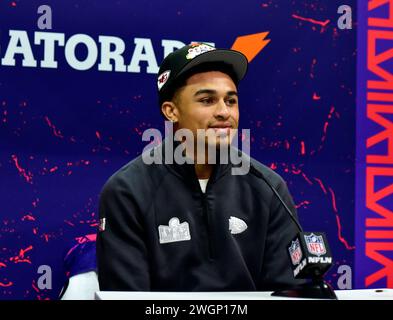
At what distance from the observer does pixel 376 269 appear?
2.52 metres

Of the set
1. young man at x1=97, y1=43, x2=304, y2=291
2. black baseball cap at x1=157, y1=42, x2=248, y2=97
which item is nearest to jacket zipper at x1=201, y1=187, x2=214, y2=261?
young man at x1=97, y1=43, x2=304, y2=291

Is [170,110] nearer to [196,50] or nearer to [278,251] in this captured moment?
[196,50]

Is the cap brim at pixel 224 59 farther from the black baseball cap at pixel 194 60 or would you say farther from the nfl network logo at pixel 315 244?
the nfl network logo at pixel 315 244

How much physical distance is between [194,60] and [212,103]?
0.41ft

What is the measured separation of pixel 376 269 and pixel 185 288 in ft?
4.43

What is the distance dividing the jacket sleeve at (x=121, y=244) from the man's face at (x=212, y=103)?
264mm

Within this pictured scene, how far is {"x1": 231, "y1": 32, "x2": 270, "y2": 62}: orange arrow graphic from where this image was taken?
2.44 m

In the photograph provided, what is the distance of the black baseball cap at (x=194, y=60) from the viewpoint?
1487mm

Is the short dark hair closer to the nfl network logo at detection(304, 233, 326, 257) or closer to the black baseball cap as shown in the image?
the black baseball cap

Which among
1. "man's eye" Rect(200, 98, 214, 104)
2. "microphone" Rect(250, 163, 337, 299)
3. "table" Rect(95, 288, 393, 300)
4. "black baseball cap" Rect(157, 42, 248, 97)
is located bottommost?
"table" Rect(95, 288, 393, 300)

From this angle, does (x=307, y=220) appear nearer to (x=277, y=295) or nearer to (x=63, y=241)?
(x=63, y=241)

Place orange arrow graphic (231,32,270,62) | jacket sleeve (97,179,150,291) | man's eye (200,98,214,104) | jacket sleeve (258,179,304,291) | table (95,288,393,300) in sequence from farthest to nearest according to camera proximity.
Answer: orange arrow graphic (231,32,270,62)
man's eye (200,98,214,104)
jacket sleeve (258,179,304,291)
jacket sleeve (97,179,150,291)
table (95,288,393,300)

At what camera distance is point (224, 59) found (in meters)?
1.54

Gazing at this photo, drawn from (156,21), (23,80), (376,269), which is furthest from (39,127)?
(376,269)
